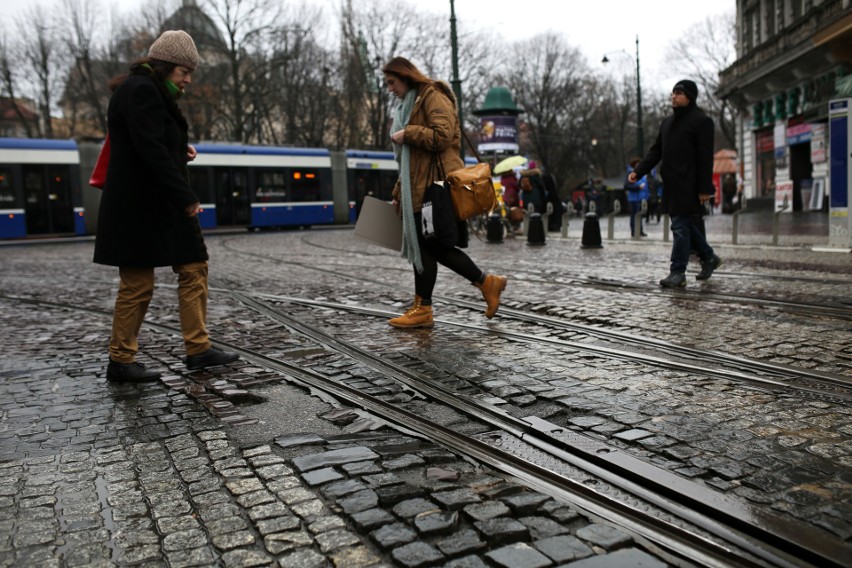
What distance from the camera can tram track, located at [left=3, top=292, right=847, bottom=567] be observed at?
2211 mm

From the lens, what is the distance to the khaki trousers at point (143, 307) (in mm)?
4504

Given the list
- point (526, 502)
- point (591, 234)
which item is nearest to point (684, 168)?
point (526, 502)

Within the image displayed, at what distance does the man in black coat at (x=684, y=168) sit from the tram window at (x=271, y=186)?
2313 cm

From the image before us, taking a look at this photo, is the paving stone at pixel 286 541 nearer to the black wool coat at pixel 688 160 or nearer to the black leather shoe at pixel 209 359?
the black leather shoe at pixel 209 359

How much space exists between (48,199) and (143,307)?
22.8 meters

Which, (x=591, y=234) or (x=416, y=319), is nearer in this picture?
(x=416, y=319)

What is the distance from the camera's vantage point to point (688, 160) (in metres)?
7.88

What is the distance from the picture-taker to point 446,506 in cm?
258

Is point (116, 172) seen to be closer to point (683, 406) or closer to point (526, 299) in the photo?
point (683, 406)

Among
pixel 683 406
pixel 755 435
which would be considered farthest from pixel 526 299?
pixel 755 435

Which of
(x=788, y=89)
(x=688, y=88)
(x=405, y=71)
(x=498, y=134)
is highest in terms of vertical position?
(x=498, y=134)

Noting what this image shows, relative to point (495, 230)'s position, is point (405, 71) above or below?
above

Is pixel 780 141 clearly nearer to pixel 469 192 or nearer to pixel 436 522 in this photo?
pixel 469 192

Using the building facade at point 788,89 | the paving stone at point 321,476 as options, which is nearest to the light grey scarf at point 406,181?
the paving stone at point 321,476
